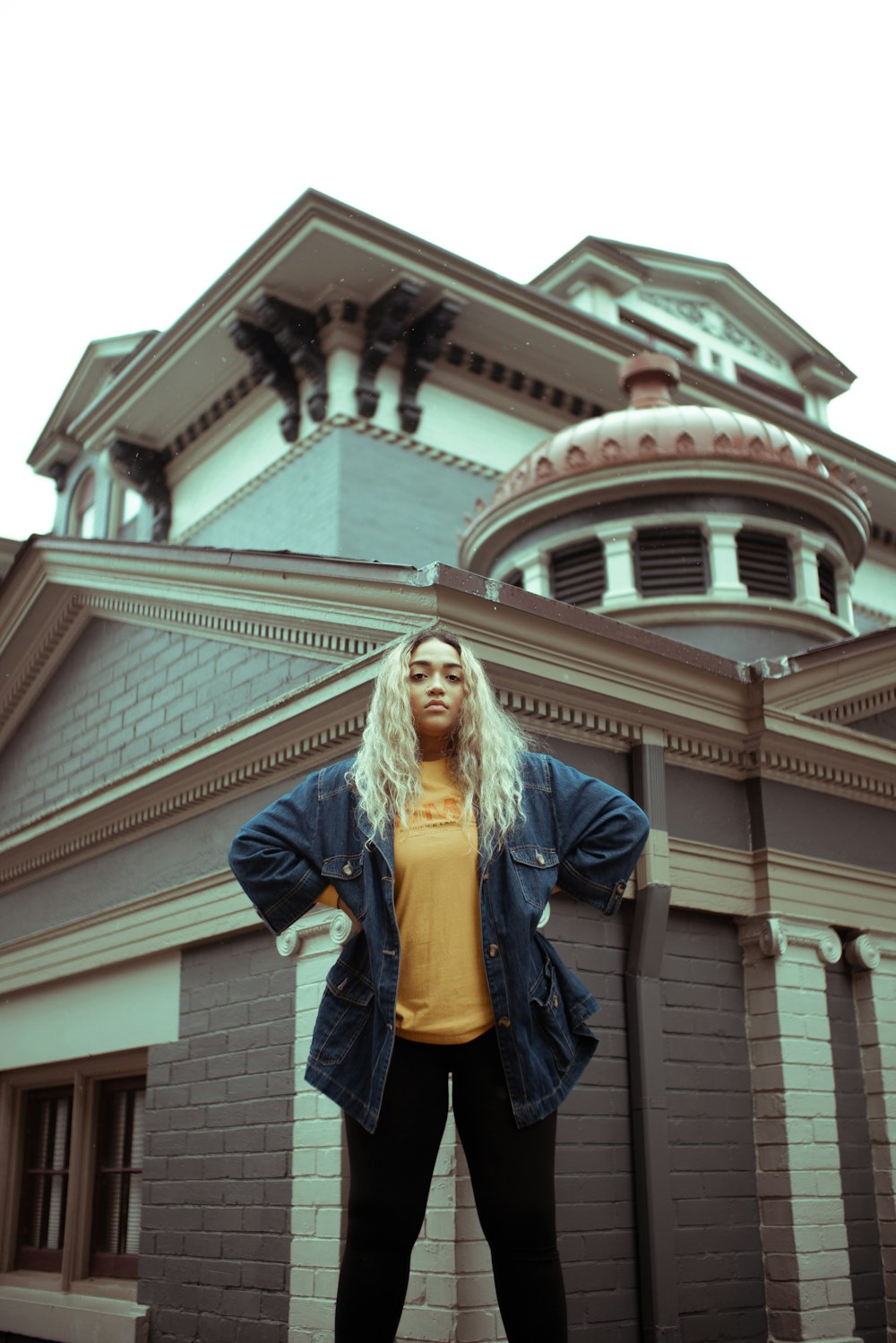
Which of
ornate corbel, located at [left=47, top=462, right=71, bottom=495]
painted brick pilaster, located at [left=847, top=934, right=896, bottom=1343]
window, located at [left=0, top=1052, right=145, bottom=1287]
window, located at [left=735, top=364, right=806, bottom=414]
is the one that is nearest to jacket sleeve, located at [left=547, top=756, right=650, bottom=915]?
painted brick pilaster, located at [left=847, top=934, right=896, bottom=1343]

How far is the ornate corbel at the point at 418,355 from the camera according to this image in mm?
14492

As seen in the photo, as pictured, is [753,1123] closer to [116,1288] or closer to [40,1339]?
[116,1288]

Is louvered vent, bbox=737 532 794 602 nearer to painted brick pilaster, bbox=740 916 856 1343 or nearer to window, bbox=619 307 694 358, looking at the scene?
painted brick pilaster, bbox=740 916 856 1343

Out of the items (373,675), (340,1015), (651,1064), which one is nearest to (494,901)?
(340,1015)

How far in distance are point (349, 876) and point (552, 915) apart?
332 cm

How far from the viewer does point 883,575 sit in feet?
62.3

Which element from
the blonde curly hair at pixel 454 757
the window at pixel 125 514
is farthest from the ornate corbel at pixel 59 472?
the blonde curly hair at pixel 454 757

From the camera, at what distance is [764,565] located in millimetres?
11742

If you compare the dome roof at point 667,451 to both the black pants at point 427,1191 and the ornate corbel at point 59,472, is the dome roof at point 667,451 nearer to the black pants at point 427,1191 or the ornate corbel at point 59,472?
the black pants at point 427,1191

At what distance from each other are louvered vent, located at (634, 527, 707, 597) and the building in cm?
3

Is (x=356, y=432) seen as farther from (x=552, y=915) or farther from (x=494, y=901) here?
(x=494, y=901)

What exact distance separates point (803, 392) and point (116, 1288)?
53.1 feet

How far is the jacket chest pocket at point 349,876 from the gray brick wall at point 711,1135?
156 inches

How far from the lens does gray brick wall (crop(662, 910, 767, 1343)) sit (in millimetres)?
6691
